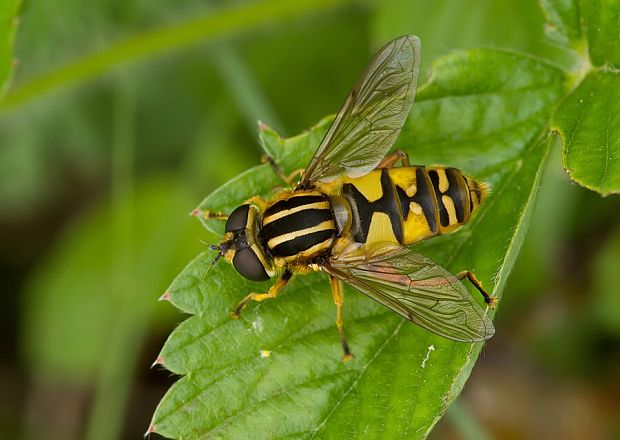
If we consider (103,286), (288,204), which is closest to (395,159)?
(288,204)

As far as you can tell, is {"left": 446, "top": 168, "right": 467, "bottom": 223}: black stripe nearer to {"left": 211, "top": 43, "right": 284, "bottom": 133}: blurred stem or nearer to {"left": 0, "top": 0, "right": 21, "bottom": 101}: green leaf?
{"left": 211, "top": 43, "right": 284, "bottom": 133}: blurred stem

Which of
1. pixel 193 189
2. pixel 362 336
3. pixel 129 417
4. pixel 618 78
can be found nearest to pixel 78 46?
pixel 193 189

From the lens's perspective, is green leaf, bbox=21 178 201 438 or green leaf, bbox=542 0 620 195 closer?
green leaf, bbox=542 0 620 195

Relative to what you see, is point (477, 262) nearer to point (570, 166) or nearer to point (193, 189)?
point (570, 166)

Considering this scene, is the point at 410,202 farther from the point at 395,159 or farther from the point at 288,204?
the point at 288,204

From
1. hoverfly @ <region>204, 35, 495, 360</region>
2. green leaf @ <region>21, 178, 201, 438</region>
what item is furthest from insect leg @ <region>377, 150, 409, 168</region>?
green leaf @ <region>21, 178, 201, 438</region>
